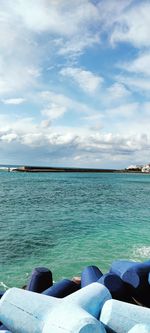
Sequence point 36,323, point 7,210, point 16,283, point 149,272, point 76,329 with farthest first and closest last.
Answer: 1. point 7,210
2. point 16,283
3. point 149,272
4. point 36,323
5. point 76,329

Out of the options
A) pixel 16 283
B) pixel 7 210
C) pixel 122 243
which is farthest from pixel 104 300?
pixel 7 210

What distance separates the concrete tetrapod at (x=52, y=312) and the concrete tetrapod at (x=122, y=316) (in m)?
0.20

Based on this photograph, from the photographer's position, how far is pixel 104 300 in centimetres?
475

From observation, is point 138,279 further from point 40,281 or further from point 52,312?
point 52,312

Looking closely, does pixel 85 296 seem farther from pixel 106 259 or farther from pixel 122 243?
pixel 122 243

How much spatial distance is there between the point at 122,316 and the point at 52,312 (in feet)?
2.97

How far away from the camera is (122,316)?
431 centimetres

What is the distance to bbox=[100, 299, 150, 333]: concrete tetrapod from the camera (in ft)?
13.8

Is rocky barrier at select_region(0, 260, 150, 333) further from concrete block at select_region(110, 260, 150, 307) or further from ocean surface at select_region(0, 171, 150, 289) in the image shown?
ocean surface at select_region(0, 171, 150, 289)

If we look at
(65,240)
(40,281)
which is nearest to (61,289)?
(40,281)

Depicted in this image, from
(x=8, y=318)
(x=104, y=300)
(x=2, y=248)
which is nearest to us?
(x=8, y=318)

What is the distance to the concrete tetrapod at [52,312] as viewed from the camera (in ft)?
12.3

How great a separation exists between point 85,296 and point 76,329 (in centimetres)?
101

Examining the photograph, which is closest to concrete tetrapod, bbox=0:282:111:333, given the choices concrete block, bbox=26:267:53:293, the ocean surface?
concrete block, bbox=26:267:53:293
